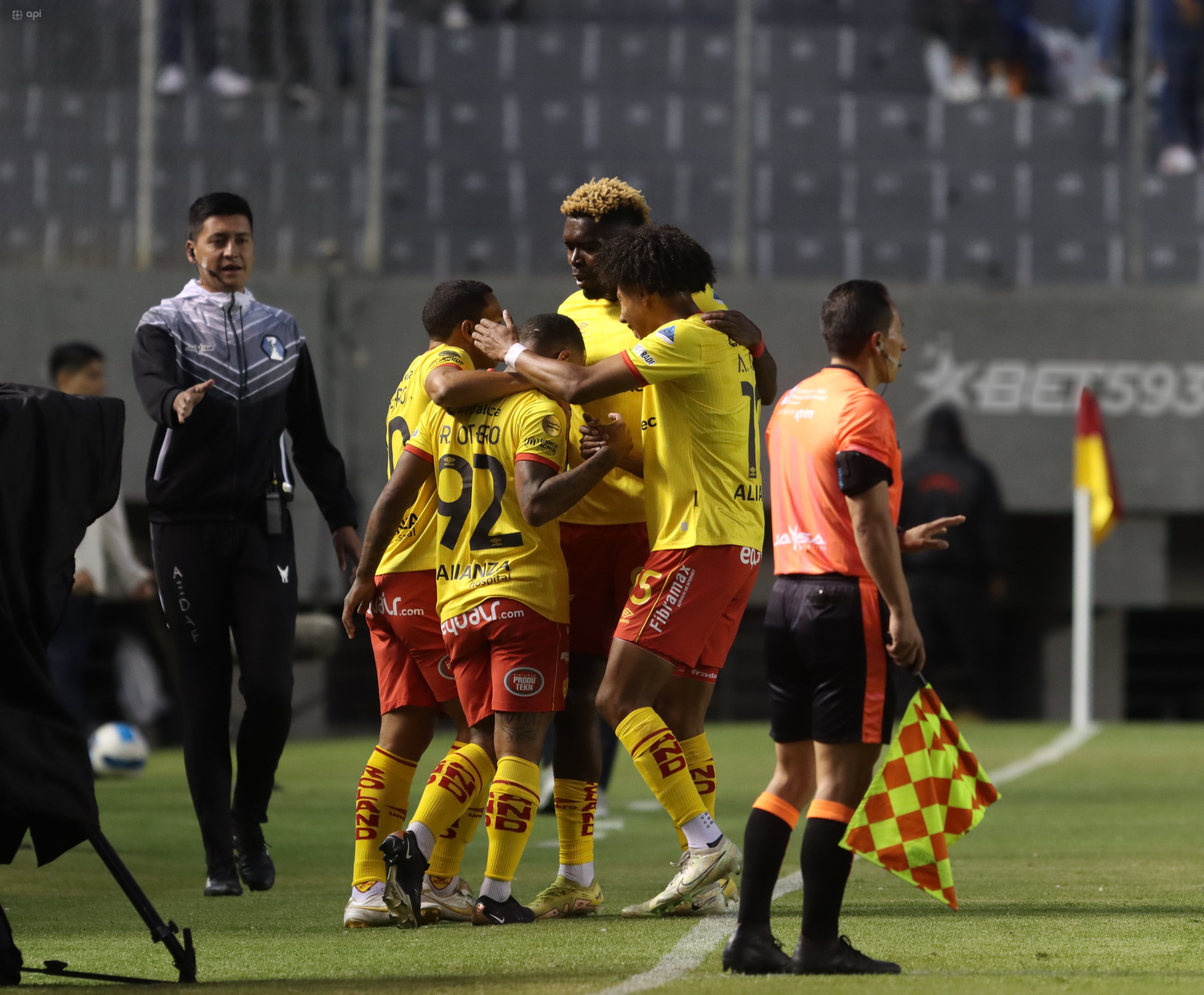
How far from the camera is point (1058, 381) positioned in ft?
50.2

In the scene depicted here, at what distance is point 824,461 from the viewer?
166 inches

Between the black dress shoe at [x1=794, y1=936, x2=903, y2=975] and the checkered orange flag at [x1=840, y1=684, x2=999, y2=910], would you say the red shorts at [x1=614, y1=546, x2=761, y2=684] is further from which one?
the black dress shoe at [x1=794, y1=936, x2=903, y2=975]

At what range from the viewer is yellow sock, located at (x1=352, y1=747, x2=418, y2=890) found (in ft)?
16.8

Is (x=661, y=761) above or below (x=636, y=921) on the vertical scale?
above

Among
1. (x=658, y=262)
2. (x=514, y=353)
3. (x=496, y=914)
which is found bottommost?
(x=496, y=914)

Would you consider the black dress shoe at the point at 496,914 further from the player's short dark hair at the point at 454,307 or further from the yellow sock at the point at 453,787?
the player's short dark hair at the point at 454,307

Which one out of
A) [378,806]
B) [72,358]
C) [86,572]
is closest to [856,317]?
[378,806]

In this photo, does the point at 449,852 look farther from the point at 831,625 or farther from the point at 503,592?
the point at 831,625

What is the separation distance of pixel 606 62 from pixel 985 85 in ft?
11.6

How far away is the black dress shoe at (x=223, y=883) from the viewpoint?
5.71 metres

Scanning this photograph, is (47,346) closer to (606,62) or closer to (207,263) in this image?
(606,62)

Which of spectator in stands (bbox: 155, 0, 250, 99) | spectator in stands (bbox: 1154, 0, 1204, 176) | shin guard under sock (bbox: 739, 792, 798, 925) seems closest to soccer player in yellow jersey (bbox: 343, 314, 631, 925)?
shin guard under sock (bbox: 739, 792, 798, 925)

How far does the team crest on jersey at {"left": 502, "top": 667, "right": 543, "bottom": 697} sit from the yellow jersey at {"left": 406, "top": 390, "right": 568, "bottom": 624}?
152 mm

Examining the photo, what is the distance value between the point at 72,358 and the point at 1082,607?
307 inches
